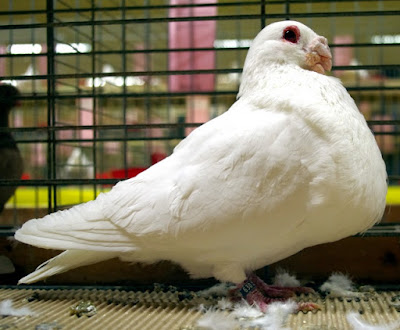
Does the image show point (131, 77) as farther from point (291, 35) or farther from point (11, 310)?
point (11, 310)

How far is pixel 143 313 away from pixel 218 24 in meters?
3.01

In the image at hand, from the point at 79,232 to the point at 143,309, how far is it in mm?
355

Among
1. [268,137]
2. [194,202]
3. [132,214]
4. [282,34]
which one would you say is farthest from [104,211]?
[282,34]

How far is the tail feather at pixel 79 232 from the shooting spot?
1601 millimetres

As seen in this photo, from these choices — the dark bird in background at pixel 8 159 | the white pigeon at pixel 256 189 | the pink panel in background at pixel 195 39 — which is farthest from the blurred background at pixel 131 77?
the white pigeon at pixel 256 189

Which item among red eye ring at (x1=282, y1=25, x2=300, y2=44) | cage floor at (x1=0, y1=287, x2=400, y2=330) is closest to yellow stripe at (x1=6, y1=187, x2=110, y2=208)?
cage floor at (x1=0, y1=287, x2=400, y2=330)

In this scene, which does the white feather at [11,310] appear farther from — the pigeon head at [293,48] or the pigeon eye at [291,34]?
the pigeon eye at [291,34]

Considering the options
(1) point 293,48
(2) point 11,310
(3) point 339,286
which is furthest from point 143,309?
(1) point 293,48

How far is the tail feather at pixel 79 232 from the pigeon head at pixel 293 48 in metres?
0.81

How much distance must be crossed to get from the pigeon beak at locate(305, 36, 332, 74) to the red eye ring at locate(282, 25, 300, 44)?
0.06 m

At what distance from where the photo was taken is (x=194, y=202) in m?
1.49

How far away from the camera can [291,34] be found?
5.63 feet

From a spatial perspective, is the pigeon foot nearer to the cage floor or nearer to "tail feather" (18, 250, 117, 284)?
the cage floor

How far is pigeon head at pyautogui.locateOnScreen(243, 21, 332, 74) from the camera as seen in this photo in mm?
1706
